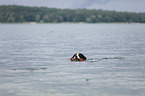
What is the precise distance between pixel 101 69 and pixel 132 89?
6945 mm

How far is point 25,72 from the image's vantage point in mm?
22875

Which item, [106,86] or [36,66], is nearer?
[106,86]

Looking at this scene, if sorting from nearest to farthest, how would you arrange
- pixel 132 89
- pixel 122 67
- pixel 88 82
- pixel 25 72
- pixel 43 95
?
pixel 43 95 < pixel 132 89 < pixel 88 82 < pixel 25 72 < pixel 122 67

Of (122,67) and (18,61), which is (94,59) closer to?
(122,67)

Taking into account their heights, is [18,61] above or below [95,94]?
above

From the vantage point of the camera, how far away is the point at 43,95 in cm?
1603

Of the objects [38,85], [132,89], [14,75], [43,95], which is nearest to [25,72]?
[14,75]

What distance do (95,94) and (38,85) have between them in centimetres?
386

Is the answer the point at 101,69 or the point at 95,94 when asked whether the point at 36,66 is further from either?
the point at 95,94

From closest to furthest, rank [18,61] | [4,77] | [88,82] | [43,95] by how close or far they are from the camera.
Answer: [43,95]
[88,82]
[4,77]
[18,61]

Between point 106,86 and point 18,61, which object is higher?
point 18,61

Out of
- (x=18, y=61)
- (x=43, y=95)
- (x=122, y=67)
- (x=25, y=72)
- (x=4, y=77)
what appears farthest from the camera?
(x=18, y=61)

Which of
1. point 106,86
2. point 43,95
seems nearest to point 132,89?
point 106,86

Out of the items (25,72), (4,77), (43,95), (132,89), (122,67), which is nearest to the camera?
(43,95)
